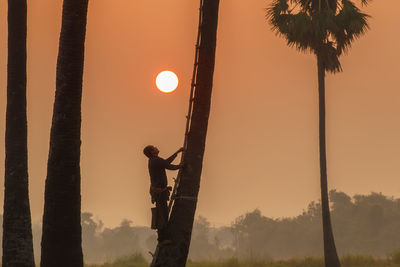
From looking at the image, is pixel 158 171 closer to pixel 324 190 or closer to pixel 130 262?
pixel 130 262

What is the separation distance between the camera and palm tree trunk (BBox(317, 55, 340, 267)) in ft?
99.7

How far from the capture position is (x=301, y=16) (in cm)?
3481

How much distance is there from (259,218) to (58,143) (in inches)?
5567

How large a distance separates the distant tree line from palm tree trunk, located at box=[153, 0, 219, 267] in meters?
62.6

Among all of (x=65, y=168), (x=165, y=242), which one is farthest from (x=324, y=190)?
(x=65, y=168)

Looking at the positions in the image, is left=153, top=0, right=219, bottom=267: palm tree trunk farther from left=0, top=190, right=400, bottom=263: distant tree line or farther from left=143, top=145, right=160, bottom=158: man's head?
left=0, top=190, right=400, bottom=263: distant tree line

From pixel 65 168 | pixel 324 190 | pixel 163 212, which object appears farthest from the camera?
pixel 324 190

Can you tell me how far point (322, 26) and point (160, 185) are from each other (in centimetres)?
2273

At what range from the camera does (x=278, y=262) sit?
30.8m

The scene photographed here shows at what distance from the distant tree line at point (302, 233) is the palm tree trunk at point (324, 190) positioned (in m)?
43.5

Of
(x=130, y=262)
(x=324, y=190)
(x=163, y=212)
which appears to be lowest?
(x=130, y=262)


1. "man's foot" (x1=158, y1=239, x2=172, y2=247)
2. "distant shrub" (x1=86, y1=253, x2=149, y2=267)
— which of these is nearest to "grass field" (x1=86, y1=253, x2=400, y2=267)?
"distant shrub" (x1=86, y1=253, x2=149, y2=267)

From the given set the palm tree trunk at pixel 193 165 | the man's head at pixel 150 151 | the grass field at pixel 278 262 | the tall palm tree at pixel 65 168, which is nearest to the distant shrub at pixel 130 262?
the grass field at pixel 278 262

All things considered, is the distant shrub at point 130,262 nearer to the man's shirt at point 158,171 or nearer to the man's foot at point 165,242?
the man's shirt at point 158,171
